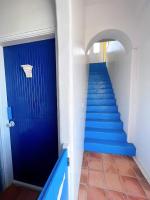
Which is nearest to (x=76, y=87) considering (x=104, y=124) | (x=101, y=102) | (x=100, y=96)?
(x=104, y=124)

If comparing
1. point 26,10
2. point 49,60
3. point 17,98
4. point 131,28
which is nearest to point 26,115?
point 17,98

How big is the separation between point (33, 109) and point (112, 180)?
5.12ft

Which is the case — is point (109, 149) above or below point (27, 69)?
below

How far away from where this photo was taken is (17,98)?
5.11 feet

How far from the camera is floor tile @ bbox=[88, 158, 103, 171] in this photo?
2070mm

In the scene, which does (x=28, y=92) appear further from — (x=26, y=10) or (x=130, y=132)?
(x=130, y=132)

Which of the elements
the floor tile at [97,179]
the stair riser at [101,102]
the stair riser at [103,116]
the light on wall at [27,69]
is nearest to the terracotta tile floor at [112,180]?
the floor tile at [97,179]

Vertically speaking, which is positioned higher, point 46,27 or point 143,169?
Result: point 46,27

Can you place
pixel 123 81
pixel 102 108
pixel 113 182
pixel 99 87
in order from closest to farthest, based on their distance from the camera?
pixel 113 182 → pixel 123 81 → pixel 102 108 → pixel 99 87

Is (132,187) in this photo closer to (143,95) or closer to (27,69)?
(143,95)

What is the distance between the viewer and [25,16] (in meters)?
1.25

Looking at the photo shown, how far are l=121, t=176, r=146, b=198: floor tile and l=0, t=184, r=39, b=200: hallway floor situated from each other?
1226 millimetres

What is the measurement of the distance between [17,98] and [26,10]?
1.00 metres

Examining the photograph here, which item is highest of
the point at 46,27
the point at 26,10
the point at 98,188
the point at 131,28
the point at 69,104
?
the point at 131,28
